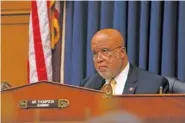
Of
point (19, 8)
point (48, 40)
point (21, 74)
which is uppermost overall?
point (19, 8)

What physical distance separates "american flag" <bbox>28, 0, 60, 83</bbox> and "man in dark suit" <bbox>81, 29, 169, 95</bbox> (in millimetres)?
1310

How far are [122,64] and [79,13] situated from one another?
Answer: 1354mm

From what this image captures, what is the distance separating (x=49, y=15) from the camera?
159 inches

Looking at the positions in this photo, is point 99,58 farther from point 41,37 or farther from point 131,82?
point 41,37

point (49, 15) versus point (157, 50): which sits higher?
point (49, 15)

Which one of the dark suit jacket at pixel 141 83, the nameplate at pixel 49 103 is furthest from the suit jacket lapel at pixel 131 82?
the nameplate at pixel 49 103

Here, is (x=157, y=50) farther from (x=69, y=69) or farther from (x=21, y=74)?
(x=21, y=74)

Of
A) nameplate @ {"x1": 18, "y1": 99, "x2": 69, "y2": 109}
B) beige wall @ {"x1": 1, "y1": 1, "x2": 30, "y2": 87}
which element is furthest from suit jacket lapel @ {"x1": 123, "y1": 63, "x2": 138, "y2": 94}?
beige wall @ {"x1": 1, "y1": 1, "x2": 30, "y2": 87}

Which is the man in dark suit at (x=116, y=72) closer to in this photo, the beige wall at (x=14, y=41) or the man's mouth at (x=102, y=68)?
the man's mouth at (x=102, y=68)

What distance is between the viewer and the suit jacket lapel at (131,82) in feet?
8.15

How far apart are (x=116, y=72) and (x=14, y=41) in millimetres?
1722

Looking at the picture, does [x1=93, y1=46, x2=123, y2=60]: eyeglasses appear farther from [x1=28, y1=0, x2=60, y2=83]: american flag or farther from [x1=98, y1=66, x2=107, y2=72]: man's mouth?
[x1=28, y1=0, x2=60, y2=83]: american flag

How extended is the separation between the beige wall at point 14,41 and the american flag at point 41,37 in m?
0.17

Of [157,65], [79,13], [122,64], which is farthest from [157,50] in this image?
[122,64]
